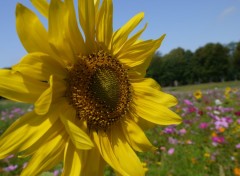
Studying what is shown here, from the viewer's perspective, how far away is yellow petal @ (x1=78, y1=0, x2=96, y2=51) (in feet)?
4.71

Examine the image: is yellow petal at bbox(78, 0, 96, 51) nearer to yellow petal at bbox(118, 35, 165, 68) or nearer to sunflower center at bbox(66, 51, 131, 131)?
sunflower center at bbox(66, 51, 131, 131)

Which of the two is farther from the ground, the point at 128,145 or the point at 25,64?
the point at 25,64

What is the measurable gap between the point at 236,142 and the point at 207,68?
61578mm

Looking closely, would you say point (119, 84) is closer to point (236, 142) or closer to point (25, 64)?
point (25, 64)

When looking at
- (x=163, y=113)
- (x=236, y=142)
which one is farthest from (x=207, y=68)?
(x=163, y=113)

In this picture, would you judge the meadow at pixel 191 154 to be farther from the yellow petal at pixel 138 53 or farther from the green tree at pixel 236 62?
the green tree at pixel 236 62

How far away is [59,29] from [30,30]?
0.11 meters

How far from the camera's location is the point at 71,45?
1.46 meters

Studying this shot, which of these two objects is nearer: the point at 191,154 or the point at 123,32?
the point at 123,32

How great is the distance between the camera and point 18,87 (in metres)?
1.28

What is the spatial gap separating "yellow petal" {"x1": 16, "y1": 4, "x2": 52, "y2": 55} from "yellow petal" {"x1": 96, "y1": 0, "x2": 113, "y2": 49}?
1.05 ft

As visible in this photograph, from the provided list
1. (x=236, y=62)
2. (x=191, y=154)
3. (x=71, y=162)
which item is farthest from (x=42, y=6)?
(x=236, y=62)

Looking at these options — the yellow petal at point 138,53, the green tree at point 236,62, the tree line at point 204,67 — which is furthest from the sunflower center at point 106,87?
the green tree at point 236,62

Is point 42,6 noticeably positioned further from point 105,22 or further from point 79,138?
point 79,138
